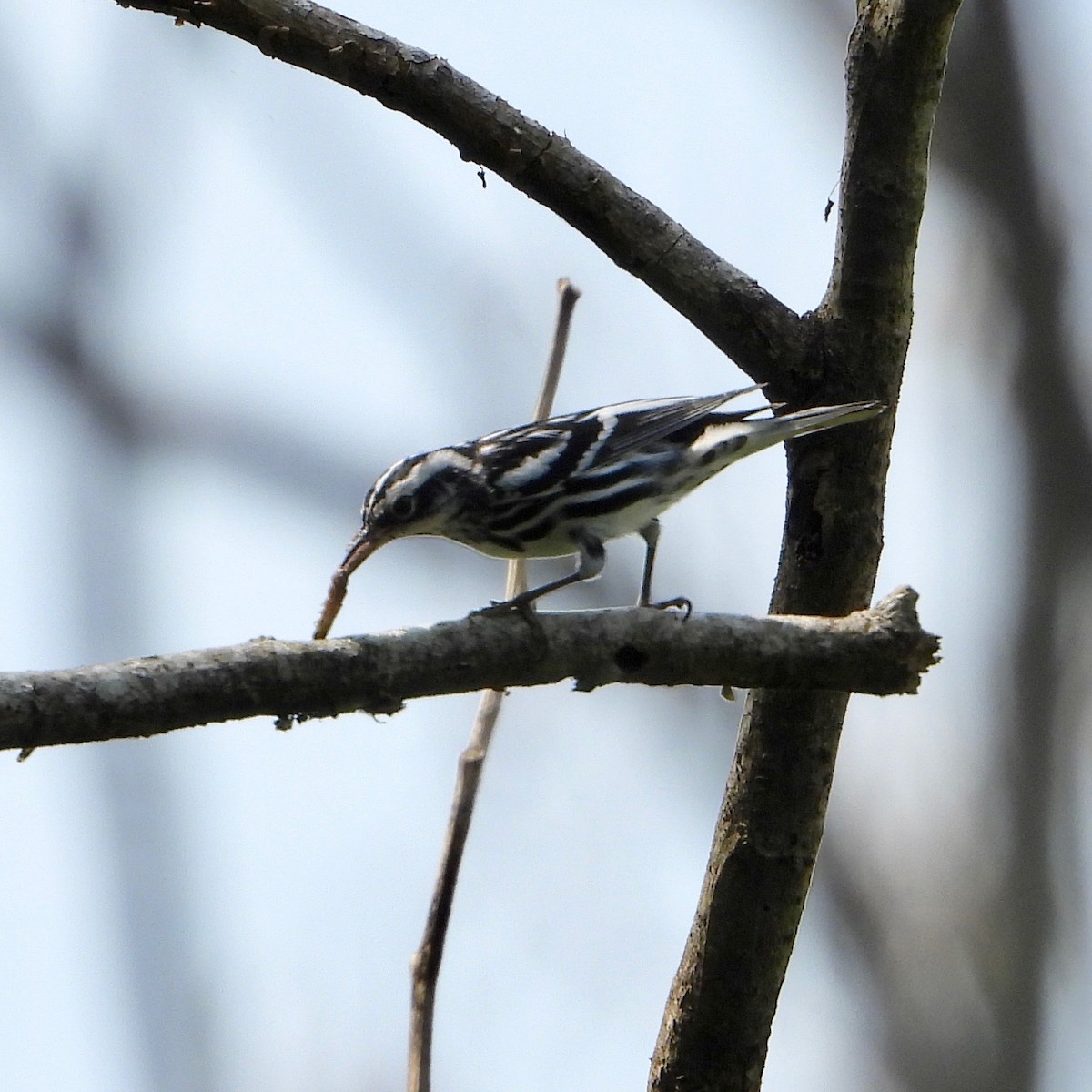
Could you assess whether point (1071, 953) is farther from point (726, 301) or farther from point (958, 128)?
point (726, 301)

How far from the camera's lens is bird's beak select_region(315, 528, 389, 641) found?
16.4 feet

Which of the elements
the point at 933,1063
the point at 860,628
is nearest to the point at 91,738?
the point at 860,628

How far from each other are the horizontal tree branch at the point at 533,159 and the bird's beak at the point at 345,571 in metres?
1.54

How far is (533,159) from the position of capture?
4.08 m

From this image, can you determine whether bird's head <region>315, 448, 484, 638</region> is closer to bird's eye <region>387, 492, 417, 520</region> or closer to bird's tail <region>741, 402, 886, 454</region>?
bird's eye <region>387, 492, 417, 520</region>

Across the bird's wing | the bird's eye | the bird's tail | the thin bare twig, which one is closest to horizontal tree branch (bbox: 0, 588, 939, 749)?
the thin bare twig

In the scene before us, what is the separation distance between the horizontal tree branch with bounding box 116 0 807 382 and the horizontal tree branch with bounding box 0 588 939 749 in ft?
3.50

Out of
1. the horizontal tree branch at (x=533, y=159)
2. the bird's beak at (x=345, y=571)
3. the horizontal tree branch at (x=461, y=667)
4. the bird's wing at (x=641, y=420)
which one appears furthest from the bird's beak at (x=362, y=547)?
the horizontal tree branch at (x=461, y=667)

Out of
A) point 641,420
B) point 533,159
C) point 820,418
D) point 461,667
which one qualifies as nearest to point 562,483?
point 641,420

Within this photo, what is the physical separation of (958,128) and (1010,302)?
5.02 feet

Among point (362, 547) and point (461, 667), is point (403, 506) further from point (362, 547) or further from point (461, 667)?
point (461, 667)

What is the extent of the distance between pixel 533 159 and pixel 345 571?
1747 millimetres

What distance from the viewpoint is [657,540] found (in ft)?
18.4

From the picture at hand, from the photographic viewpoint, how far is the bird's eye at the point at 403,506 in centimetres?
530
